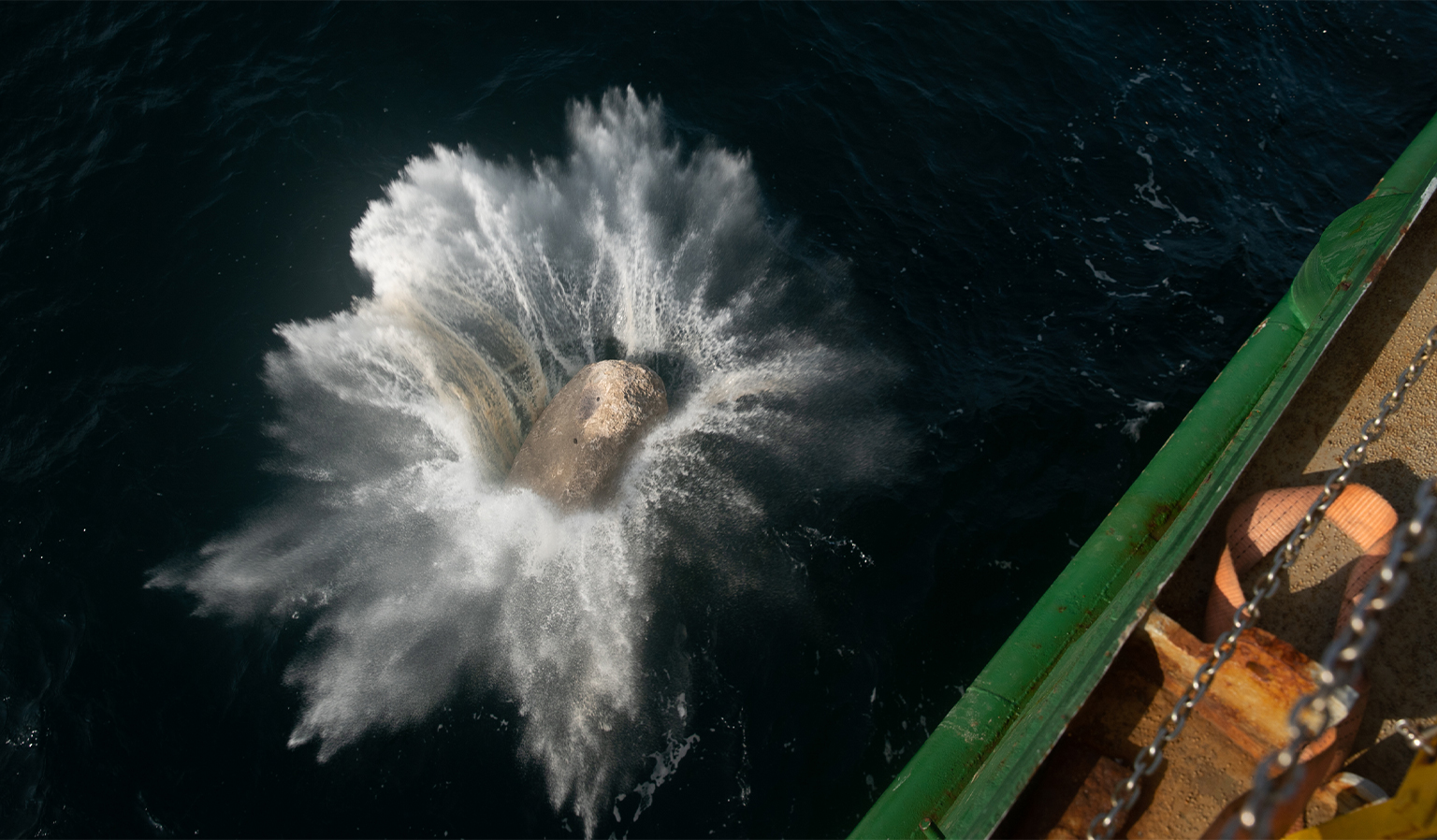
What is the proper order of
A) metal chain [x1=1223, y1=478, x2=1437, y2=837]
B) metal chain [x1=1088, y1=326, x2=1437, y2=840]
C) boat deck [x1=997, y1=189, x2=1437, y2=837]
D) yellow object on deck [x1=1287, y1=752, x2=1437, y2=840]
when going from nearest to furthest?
metal chain [x1=1223, y1=478, x2=1437, y2=837]
yellow object on deck [x1=1287, y1=752, x2=1437, y2=840]
metal chain [x1=1088, y1=326, x2=1437, y2=840]
boat deck [x1=997, y1=189, x2=1437, y2=837]

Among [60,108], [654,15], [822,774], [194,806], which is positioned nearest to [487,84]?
[654,15]

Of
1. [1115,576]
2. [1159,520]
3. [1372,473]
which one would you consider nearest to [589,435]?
[1115,576]

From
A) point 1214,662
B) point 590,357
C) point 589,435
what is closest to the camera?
point 1214,662

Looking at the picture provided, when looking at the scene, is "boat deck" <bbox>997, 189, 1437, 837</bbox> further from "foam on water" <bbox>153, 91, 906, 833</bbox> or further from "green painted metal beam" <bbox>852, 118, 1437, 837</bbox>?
"foam on water" <bbox>153, 91, 906, 833</bbox>

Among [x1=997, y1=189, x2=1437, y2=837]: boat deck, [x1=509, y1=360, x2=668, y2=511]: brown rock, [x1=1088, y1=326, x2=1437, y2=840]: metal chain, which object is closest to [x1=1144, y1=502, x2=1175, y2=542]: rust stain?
[x1=997, y1=189, x2=1437, y2=837]: boat deck

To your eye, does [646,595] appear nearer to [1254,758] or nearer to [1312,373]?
[1254,758]

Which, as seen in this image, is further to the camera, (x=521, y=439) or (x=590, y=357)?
(x=590, y=357)

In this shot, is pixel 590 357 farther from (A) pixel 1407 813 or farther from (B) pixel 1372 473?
(A) pixel 1407 813
